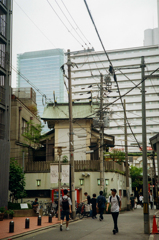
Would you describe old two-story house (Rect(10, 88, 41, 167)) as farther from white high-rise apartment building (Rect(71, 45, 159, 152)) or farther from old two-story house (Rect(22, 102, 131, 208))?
white high-rise apartment building (Rect(71, 45, 159, 152))

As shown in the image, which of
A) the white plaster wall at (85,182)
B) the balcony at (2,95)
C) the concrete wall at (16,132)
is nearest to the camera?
the balcony at (2,95)

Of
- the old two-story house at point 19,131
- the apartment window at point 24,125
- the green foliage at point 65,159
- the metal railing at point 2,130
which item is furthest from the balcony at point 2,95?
the apartment window at point 24,125

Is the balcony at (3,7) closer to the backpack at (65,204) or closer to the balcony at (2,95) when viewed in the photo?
the balcony at (2,95)

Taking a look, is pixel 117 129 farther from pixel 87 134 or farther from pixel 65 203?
pixel 65 203

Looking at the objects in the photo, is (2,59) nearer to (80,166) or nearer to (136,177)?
(80,166)

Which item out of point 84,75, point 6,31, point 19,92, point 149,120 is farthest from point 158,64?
point 6,31

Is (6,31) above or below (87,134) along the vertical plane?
above

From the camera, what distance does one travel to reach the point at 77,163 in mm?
30359

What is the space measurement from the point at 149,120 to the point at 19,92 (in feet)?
181

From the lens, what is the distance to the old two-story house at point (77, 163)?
29688 millimetres

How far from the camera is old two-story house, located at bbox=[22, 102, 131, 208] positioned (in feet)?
97.4

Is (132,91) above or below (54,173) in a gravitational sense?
above

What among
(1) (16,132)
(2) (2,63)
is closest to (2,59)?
(2) (2,63)

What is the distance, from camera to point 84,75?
98.3 metres
